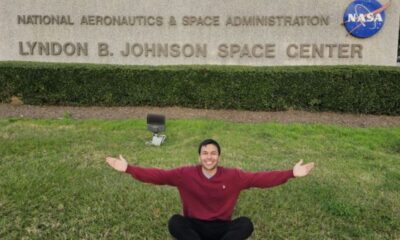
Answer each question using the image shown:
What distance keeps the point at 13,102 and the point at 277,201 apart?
22.7ft

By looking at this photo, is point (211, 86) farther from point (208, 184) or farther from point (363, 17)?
point (208, 184)

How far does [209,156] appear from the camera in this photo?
3.15 metres

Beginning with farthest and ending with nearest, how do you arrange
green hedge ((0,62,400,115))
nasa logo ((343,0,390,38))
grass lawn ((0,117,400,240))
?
nasa logo ((343,0,390,38)) → green hedge ((0,62,400,115)) → grass lawn ((0,117,400,240))

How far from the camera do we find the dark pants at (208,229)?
125 inches

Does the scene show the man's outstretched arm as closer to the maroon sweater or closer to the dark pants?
the maroon sweater

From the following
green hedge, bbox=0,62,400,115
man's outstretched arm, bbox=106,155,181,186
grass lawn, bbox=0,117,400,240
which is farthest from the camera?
green hedge, bbox=0,62,400,115

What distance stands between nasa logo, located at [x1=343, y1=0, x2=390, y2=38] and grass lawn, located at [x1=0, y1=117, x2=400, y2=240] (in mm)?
3673

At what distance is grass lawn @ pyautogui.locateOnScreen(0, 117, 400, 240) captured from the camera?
410cm

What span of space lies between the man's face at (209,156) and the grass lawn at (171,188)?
3.66ft

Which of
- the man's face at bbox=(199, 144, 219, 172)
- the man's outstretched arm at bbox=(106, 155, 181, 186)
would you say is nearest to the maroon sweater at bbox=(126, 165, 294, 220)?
the man's outstretched arm at bbox=(106, 155, 181, 186)

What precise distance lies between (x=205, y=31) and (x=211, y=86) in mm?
2288

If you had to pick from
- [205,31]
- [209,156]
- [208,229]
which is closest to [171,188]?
[208,229]

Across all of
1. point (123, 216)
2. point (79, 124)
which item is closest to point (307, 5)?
point (79, 124)

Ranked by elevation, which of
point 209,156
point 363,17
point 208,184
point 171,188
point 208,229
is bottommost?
point 171,188
